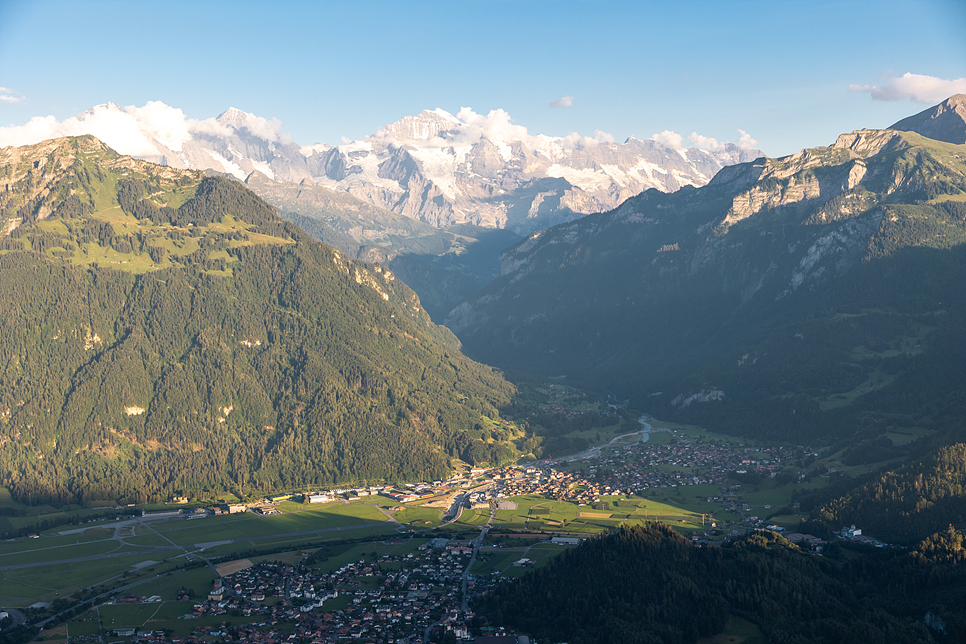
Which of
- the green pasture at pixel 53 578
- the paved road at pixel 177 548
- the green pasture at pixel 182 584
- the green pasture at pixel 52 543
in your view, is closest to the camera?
the green pasture at pixel 53 578

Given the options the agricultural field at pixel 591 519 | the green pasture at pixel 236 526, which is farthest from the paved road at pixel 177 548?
the agricultural field at pixel 591 519

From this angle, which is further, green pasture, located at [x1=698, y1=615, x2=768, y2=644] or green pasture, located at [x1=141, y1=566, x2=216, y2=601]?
green pasture, located at [x1=141, y1=566, x2=216, y2=601]

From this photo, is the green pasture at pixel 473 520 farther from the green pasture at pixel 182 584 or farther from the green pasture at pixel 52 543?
the green pasture at pixel 52 543

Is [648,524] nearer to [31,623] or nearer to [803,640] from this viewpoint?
[803,640]

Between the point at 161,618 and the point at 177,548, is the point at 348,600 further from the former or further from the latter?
the point at 177,548

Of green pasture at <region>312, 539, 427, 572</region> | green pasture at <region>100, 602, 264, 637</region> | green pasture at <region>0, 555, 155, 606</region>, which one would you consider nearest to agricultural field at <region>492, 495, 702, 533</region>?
green pasture at <region>312, 539, 427, 572</region>

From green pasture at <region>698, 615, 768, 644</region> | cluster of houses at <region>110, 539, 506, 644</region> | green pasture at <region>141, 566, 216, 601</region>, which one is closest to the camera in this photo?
green pasture at <region>698, 615, 768, 644</region>

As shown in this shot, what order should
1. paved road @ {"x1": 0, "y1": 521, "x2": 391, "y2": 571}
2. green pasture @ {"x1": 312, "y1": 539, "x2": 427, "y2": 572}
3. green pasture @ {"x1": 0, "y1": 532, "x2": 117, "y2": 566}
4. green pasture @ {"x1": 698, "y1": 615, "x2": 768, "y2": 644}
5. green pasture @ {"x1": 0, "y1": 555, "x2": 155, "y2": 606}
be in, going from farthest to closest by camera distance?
green pasture @ {"x1": 0, "y1": 532, "x2": 117, "y2": 566}, green pasture @ {"x1": 312, "y1": 539, "x2": 427, "y2": 572}, paved road @ {"x1": 0, "y1": 521, "x2": 391, "y2": 571}, green pasture @ {"x1": 0, "y1": 555, "x2": 155, "y2": 606}, green pasture @ {"x1": 698, "y1": 615, "x2": 768, "y2": 644}

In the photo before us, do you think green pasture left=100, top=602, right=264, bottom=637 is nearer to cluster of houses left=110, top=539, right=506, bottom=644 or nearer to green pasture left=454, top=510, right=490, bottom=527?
cluster of houses left=110, top=539, right=506, bottom=644

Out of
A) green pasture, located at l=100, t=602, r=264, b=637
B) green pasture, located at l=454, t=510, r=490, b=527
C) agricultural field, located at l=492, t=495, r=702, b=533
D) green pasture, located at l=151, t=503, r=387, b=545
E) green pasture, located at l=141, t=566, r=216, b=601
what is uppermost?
green pasture, located at l=151, t=503, r=387, b=545

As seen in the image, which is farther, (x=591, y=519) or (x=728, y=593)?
(x=591, y=519)

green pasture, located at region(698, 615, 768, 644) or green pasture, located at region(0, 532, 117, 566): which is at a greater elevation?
green pasture, located at region(0, 532, 117, 566)

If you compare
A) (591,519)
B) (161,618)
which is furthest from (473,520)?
(161,618)
